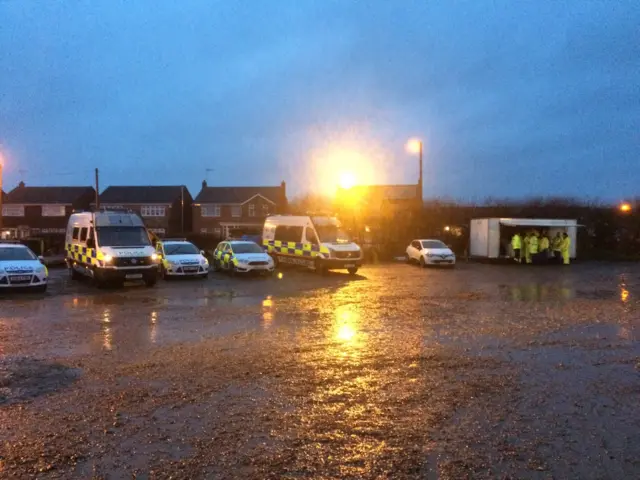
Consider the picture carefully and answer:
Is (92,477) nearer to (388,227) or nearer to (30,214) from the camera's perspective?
(388,227)

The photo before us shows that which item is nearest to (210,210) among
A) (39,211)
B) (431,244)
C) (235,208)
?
(235,208)

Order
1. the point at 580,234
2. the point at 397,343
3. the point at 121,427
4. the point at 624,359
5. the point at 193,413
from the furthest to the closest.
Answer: the point at 580,234 < the point at 397,343 < the point at 624,359 < the point at 193,413 < the point at 121,427

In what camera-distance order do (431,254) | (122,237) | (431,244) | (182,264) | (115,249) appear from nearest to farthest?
(115,249) → (122,237) → (182,264) → (431,254) → (431,244)

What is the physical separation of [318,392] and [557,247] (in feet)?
89.2

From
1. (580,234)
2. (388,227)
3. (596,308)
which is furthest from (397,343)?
(580,234)

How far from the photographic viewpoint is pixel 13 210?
58156mm

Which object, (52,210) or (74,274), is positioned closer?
(74,274)

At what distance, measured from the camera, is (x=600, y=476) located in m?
3.84

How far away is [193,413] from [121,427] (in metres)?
0.65

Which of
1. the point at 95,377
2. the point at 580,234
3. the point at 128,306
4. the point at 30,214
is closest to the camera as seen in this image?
the point at 95,377

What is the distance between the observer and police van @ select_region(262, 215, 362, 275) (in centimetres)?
2062

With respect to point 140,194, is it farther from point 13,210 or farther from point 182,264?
point 182,264

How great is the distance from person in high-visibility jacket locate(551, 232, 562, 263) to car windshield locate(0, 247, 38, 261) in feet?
82.0

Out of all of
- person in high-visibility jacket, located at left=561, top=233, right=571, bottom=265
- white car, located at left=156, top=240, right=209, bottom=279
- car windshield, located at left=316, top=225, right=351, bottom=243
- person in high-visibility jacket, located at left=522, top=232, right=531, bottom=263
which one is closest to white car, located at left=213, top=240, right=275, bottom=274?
white car, located at left=156, top=240, right=209, bottom=279
